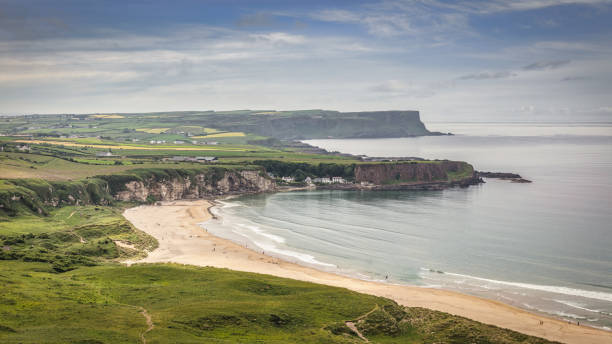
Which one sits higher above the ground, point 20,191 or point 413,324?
point 20,191

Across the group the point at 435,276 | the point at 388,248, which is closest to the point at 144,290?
the point at 435,276

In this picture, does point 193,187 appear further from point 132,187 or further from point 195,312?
point 195,312

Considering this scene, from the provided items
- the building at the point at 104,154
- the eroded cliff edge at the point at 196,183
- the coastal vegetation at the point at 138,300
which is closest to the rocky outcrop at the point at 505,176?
the eroded cliff edge at the point at 196,183

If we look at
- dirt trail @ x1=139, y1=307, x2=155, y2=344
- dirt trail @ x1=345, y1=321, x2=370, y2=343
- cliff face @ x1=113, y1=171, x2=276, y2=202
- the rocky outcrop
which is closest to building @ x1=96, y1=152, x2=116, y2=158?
cliff face @ x1=113, y1=171, x2=276, y2=202

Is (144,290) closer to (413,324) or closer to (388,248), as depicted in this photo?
(413,324)

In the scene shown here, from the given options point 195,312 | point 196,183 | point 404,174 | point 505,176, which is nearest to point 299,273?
point 195,312
